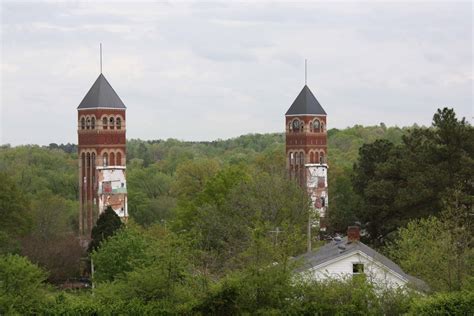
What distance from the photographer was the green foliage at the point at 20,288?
3369 cm

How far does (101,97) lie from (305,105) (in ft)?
69.0

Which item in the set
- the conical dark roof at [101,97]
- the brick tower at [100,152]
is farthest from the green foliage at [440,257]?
the conical dark roof at [101,97]

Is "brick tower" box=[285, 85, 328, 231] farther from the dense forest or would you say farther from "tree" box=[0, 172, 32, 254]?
"tree" box=[0, 172, 32, 254]

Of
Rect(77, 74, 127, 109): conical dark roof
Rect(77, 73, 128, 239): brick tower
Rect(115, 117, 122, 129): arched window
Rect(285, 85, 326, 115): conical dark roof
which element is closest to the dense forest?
Rect(77, 73, 128, 239): brick tower

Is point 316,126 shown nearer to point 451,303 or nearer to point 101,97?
point 101,97

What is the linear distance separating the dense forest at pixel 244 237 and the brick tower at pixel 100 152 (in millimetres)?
2379

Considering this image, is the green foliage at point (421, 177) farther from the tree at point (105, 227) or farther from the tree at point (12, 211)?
the tree at point (12, 211)

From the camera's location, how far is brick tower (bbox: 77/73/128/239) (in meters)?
80.2

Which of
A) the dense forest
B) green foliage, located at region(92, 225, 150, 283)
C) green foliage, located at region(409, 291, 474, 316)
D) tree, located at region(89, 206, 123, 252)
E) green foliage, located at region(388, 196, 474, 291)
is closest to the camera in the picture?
green foliage, located at region(409, 291, 474, 316)

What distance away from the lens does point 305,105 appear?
95312 millimetres

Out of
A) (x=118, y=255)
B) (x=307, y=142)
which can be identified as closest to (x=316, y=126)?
(x=307, y=142)

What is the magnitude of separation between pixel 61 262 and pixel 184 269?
3069 centimetres

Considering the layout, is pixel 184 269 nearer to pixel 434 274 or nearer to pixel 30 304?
pixel 30 304

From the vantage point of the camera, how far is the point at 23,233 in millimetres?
67562
